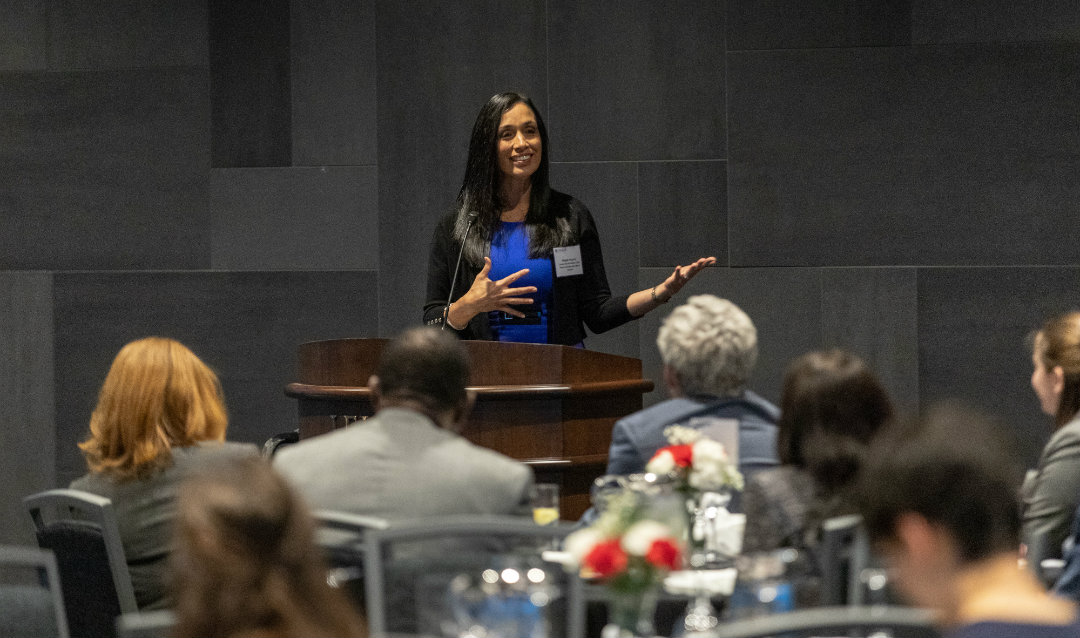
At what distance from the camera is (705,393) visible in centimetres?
320

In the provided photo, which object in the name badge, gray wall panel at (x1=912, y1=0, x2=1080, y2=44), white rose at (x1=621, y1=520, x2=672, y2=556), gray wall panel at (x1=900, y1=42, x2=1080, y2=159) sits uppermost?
gray wall panel at (x1=912, y1=0, x2=1080, y2=44)

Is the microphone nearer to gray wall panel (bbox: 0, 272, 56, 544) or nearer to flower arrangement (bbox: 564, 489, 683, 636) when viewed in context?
flower arrangement (bbox: 564, 489, 683, 636)

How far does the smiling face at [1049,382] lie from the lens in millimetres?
3273

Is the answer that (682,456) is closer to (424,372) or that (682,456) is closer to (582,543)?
(424,372)

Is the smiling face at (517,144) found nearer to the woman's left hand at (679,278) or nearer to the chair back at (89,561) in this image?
the woman's left hand at (679,278)

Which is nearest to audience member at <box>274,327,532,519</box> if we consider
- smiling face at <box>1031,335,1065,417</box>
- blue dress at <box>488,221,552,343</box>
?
smiling face at <box>1031,335,1065,417</box>

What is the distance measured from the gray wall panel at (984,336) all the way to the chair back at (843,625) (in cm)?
449

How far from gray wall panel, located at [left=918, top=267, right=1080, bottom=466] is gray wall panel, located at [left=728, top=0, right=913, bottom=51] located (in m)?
1.13

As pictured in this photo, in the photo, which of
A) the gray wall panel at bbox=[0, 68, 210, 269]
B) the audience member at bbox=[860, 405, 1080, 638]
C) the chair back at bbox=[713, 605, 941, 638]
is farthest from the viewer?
the gray wall panel at bbox=[0, 68, 210, 269]

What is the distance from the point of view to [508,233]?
4668mm

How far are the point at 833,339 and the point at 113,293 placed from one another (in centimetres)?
352

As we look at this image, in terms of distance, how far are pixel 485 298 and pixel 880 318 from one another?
2.44 m

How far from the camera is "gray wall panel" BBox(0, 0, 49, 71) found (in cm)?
633

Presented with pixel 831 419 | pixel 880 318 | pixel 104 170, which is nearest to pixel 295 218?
pixel 104 170
